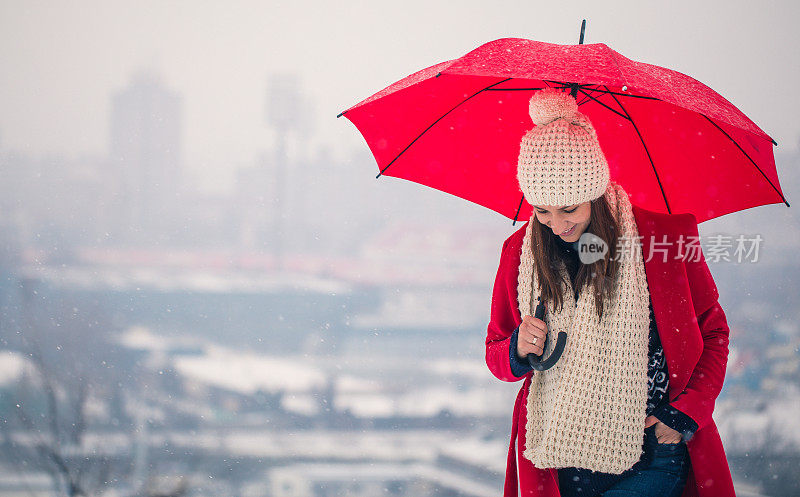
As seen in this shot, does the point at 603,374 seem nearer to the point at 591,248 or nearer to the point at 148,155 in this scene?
the point at 591,248

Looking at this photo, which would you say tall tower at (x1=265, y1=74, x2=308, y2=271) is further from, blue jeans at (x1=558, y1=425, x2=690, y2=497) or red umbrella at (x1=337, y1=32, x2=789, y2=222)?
blue jeans at (x1=558, y1=425, x2=690, y2=497)

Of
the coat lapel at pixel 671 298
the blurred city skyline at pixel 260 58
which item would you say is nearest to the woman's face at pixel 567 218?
the coat lapel at pixel 671 298

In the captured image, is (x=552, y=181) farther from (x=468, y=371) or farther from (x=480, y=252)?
(x=468, y=371)

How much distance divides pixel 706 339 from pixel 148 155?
13593 millimetres

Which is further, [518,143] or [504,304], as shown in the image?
[518,143]

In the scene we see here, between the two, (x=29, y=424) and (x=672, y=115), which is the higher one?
(x=672, y=115)

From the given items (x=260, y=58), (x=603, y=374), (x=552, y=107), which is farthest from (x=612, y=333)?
(x=260, y=58)

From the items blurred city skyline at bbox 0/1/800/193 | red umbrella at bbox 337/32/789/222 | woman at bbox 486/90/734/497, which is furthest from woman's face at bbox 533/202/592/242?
blurred city skyline at bbox 0/1/800/193

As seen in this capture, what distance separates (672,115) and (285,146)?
40.8 feet

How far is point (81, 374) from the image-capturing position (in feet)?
42.0

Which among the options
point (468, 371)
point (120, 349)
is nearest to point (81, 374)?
point (120, 349)

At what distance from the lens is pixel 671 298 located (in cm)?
130

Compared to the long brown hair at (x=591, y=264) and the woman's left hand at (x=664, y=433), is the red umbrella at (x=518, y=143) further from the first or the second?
the woman's left hand at (x=664, y=433)

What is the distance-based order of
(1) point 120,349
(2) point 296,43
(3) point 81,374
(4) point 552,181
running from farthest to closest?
(1) point 120,349 → (3) point 81,374 → (2) point 296,43 → (4) point 552,181
